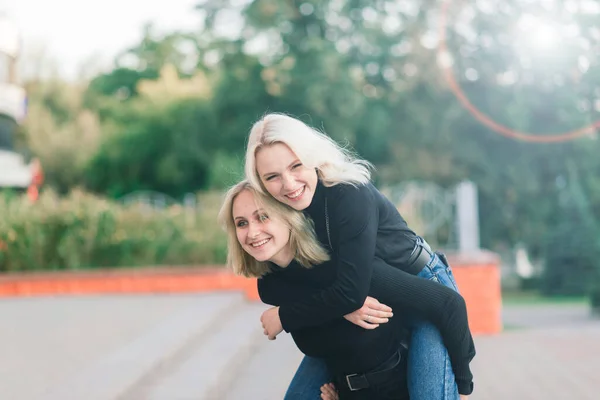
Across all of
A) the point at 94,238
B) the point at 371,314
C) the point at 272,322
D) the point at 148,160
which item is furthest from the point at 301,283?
the point at 148,160

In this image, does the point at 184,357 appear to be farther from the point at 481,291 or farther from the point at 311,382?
the point at 311,382

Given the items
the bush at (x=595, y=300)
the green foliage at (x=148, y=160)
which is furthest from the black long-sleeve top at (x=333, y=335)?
the green foliage at (x=148, y=160)

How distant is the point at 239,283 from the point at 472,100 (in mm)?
17663

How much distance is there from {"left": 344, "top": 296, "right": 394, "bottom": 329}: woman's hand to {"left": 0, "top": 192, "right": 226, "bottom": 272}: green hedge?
11212 mm

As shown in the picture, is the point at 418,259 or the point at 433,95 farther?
the point at 433,95

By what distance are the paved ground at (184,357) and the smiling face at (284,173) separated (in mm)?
2969

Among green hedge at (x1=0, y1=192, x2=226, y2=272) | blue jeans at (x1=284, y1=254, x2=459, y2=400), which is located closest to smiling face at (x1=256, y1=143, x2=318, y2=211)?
blue jeans at (x1=284, y1=254, x2=459, y2=400)

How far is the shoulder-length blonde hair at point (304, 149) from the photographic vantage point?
2609 mm

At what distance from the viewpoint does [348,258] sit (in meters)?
2.59

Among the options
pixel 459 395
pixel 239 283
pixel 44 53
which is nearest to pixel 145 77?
pixel 44 53

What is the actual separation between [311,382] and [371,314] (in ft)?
1.54

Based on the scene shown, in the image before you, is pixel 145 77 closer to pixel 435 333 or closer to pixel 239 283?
pixel 239 283

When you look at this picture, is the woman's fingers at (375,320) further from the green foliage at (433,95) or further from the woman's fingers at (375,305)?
the green foliage at (433,95)

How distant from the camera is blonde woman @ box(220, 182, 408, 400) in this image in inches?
106
